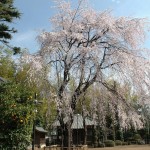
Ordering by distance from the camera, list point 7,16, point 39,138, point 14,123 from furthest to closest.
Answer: point 39,138, point 7,16, point 14,123

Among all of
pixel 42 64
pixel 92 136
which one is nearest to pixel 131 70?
pixel 42 64

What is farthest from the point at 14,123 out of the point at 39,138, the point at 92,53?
the point at 39,138

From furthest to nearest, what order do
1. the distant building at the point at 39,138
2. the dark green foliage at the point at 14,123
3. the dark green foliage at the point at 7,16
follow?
the distant building at the point at 39,138 → the dark green foliage at the point at 7,16 → the dark green foliage at the point at 14,123

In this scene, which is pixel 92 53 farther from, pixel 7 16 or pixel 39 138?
pixel 39 138

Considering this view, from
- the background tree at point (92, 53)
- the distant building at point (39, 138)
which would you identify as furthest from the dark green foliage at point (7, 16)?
the distant building at point (39, 138)

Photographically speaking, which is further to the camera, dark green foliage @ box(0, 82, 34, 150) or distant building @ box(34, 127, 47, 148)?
distant building @ box(34, 127, 47, 148)

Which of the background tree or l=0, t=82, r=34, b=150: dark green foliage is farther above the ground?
the background tree

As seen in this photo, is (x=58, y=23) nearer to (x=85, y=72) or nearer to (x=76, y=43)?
(x=76, y=43)

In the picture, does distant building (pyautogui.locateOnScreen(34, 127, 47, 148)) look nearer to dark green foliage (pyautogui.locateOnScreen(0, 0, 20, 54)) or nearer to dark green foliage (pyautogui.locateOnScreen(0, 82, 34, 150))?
dark green foliage (pyautogui.locateOnScreen(0, 0, 20, 54))

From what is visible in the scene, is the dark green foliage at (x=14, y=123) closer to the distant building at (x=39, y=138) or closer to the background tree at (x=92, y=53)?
the background tree at (x=92, y=53)

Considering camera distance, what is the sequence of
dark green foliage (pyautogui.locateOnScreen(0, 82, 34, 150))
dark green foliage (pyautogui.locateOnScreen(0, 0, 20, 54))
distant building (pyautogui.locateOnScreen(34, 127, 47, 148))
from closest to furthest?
1. dark green foliage (pyautogui.locateOnScreen(0, 82, 34, 150))
2. dark green foliage (pyautogui.locateOnScreen(0, 0, 20, 54))
3. distant building (pyautogui.locateOnScreen(34, 127, 47, 148))

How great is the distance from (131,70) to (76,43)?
413 cm

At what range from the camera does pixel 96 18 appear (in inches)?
844

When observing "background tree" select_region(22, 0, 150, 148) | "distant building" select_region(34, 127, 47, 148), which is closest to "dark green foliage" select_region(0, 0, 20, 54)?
"background tree" select_region(22, 0, 150, 148)
